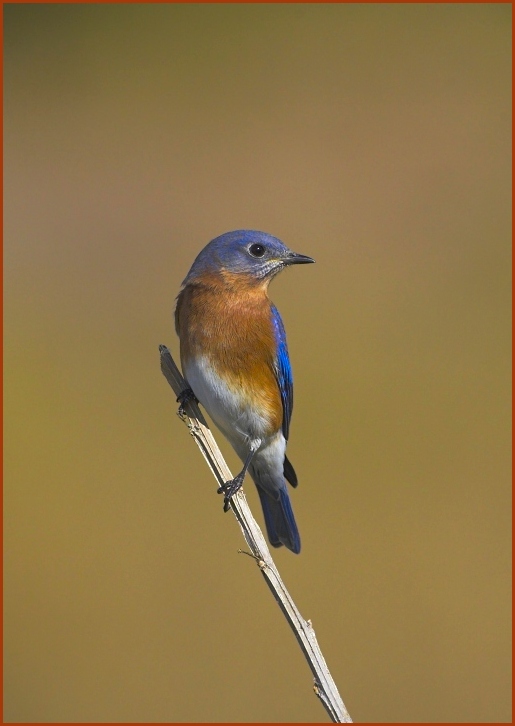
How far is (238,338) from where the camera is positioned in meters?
4.19

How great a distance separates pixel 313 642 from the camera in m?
2.71

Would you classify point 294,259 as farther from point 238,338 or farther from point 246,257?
point 238,338

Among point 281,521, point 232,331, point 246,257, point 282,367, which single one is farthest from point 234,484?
point 281,521

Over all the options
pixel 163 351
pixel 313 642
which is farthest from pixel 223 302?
pixel 313 642

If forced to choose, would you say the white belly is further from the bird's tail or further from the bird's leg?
the bird's tail

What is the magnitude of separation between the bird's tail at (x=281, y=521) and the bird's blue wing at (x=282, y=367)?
0.46 metres

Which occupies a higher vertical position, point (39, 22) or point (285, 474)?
point (39, 22)

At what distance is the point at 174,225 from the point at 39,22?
3680 mm

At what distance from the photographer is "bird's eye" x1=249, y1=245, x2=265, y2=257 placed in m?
4.33

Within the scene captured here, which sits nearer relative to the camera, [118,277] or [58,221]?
[118,277]

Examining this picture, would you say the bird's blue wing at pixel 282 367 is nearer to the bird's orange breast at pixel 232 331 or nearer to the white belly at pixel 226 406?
the bird's orange breast at pixel 232 331

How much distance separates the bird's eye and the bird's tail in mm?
1274

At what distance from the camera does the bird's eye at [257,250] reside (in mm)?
4328

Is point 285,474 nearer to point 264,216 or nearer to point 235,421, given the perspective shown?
point 235,421
